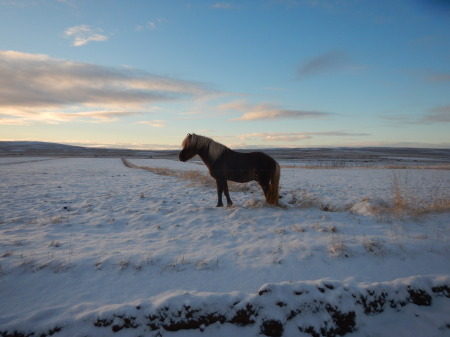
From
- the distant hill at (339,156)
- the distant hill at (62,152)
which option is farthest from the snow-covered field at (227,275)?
the distant hill at (62,152)

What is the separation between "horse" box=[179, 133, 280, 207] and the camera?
7090mm

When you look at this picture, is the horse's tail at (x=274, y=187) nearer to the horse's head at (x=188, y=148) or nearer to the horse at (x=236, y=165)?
the horse at (x=236, y=165)

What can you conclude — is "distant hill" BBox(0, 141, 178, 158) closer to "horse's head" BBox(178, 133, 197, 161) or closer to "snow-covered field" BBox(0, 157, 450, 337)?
"horse's head" BBox(178, 133, 197, 161)

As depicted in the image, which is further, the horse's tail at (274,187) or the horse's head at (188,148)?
the horse's head at (188,148)

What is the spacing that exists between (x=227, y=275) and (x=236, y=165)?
4.12m

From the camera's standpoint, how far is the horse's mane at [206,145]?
7.17m

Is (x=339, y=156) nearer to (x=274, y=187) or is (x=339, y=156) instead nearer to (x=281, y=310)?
(x=274, y=187)

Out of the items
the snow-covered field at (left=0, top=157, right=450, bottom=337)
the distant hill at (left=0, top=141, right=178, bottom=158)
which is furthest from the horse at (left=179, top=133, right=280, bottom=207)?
the distant hill at (left=0, top=141, right=178, bottom=158)

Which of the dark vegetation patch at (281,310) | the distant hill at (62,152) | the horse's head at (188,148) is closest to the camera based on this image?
the dark vegetation patch at (281,310)

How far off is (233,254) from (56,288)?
7.73 ft

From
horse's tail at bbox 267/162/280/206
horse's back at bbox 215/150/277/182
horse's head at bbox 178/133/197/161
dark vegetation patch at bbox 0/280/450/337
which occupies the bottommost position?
dark vegetation patch at bbox 0/280/450/337

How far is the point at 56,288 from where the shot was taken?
9.53 ft

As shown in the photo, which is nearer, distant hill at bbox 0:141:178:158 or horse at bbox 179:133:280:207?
horse at bbox 179:133:280:207

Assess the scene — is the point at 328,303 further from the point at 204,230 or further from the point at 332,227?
the point at 204,230
